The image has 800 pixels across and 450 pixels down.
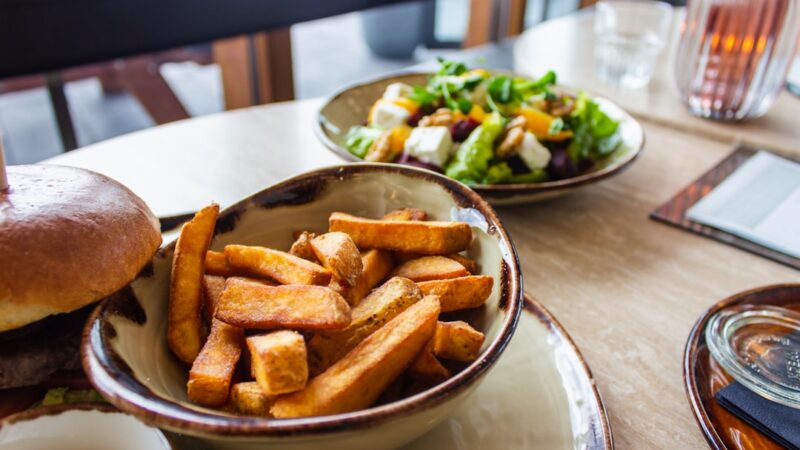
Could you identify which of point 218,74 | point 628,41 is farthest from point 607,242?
point 218,74

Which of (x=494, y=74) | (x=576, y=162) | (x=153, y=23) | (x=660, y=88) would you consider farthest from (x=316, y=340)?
(x=153, y=23)

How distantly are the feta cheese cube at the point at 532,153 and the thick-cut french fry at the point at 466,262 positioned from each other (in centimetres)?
56

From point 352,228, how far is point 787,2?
56.4 inches

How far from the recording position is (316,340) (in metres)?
0.67

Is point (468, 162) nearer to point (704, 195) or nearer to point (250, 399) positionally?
point (704, 195)

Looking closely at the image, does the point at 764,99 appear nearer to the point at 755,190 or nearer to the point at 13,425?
the point at 755,190

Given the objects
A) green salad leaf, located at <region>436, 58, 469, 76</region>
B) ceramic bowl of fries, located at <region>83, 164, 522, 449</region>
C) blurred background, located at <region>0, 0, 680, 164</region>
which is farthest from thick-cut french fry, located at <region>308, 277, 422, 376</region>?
blurred background, located at <region>0, 0, 680, 164</region>

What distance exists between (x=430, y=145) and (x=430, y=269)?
22.9 inches

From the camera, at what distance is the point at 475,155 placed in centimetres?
132

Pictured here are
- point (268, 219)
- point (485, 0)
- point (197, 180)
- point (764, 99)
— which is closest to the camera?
point (268, 219)

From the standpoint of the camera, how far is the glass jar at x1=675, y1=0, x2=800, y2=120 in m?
1.65

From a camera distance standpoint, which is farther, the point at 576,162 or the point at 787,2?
the point at 787,2

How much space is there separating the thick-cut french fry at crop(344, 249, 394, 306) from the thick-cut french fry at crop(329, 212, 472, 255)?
18 millimetres

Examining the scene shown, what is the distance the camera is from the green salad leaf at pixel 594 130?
1.49 m
